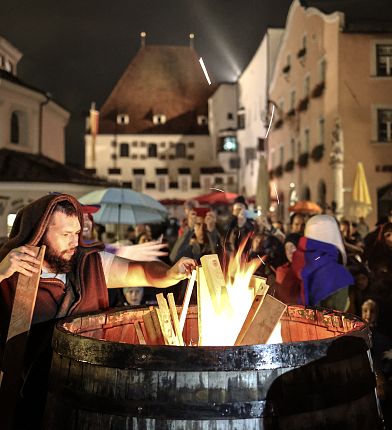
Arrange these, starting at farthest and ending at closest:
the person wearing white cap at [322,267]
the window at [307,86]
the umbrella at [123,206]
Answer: the window at [307,86], the umbrella at [123,206], the person wearing white cap at [322,267]

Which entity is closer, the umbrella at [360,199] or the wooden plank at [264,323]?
the wooden plank at [264,323]

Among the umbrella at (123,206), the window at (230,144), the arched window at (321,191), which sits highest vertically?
the window at (230,144)

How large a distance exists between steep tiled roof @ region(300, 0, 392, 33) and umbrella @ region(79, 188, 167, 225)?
54.2 ft

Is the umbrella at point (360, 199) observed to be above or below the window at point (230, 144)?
below

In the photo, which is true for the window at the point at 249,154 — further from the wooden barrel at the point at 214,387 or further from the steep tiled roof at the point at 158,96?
the wooden barrel at the point at 214,387

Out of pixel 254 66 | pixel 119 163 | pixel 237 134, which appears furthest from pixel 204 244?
pixel 119 163

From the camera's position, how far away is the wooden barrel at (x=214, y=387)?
6.63 feet

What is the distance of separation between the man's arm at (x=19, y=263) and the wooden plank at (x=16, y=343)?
3 centimetres

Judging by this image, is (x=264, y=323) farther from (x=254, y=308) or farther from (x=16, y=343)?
(x=16, y=343)

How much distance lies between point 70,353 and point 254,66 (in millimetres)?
42843

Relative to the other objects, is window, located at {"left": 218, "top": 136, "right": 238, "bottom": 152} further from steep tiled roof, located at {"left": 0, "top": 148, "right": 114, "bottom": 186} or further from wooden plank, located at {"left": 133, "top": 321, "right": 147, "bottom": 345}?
wooden plank, located at {"left": 133, "top": 321, "right": 147, "bottom": 345}

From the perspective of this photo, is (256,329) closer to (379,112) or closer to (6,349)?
(6,349)

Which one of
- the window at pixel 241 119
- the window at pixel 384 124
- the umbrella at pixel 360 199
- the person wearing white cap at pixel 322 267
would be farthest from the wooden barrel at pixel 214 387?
the window at pixel 241 119

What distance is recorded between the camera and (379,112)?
991 inches
